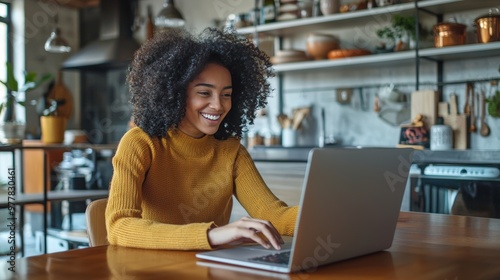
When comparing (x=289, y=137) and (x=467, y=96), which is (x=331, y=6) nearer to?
(x=289, y=137)

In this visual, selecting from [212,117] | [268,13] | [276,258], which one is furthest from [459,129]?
[276,258]

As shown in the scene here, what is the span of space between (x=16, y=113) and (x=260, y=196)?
520 cm

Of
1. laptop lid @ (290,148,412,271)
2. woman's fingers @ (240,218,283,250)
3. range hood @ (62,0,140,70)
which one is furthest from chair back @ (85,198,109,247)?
range hood @ (62,0,140,70)

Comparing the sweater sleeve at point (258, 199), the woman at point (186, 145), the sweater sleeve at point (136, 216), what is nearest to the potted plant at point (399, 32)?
the woman at point (186, 145)

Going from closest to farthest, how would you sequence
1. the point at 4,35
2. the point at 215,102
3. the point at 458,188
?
1. the point at 215,102
2. the point at 458,188
3. the point at 4,35

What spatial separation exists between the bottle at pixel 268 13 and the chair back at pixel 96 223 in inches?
126

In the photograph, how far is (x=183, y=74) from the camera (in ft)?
5.01

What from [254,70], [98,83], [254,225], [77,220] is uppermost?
[98,83]

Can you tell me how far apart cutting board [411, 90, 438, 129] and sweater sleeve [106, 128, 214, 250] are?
2548 millimetres

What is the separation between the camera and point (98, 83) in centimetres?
639

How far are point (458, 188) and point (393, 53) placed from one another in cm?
109

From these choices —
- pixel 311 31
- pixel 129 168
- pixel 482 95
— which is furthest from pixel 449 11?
pixel 129 168

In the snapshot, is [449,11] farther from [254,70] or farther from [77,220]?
[77,220]

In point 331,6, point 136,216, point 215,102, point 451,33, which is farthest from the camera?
point 331,6
